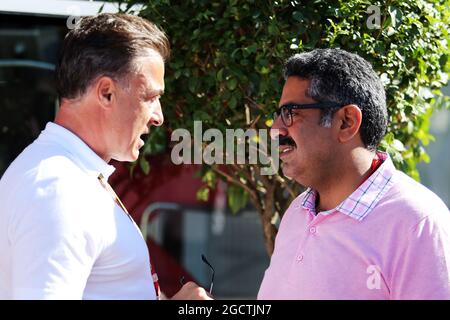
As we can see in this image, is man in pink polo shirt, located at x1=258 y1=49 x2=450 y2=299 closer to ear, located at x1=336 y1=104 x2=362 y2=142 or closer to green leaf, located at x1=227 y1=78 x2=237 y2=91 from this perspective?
ear, located at x1=336 y1=104 x2=362 y2=142

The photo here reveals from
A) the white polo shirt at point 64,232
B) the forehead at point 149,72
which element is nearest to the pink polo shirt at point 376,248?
the white polo shirt at point 64,232

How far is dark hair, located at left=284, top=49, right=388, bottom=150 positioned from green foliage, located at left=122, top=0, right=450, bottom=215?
43 cm

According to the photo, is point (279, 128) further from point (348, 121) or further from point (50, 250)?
point (50, 250)

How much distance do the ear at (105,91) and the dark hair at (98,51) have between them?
0.05 ft

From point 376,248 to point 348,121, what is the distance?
0.40 meters

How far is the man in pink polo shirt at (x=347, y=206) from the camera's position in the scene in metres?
1.97

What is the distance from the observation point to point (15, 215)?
5.57ft

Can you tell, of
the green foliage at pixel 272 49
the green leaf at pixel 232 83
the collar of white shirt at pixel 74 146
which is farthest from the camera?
the green leaf at pixel 232 83

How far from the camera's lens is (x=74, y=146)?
1889 millimetres

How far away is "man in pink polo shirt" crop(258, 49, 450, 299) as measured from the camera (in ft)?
6.46

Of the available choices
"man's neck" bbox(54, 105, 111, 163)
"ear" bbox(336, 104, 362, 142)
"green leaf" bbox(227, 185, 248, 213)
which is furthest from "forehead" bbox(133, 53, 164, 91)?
"green leaf" bbox(227, 185, 248, 213)

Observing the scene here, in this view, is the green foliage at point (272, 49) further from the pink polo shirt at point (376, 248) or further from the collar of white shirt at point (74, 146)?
the collar of white shirt at point (74, 146)

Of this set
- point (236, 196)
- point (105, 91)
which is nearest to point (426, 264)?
point (105, 91)

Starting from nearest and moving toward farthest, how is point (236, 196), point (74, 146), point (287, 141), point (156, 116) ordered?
1. point (74, 146)
2. point (156, 116)
3. point (287, 141)
4. point (236, 196)
